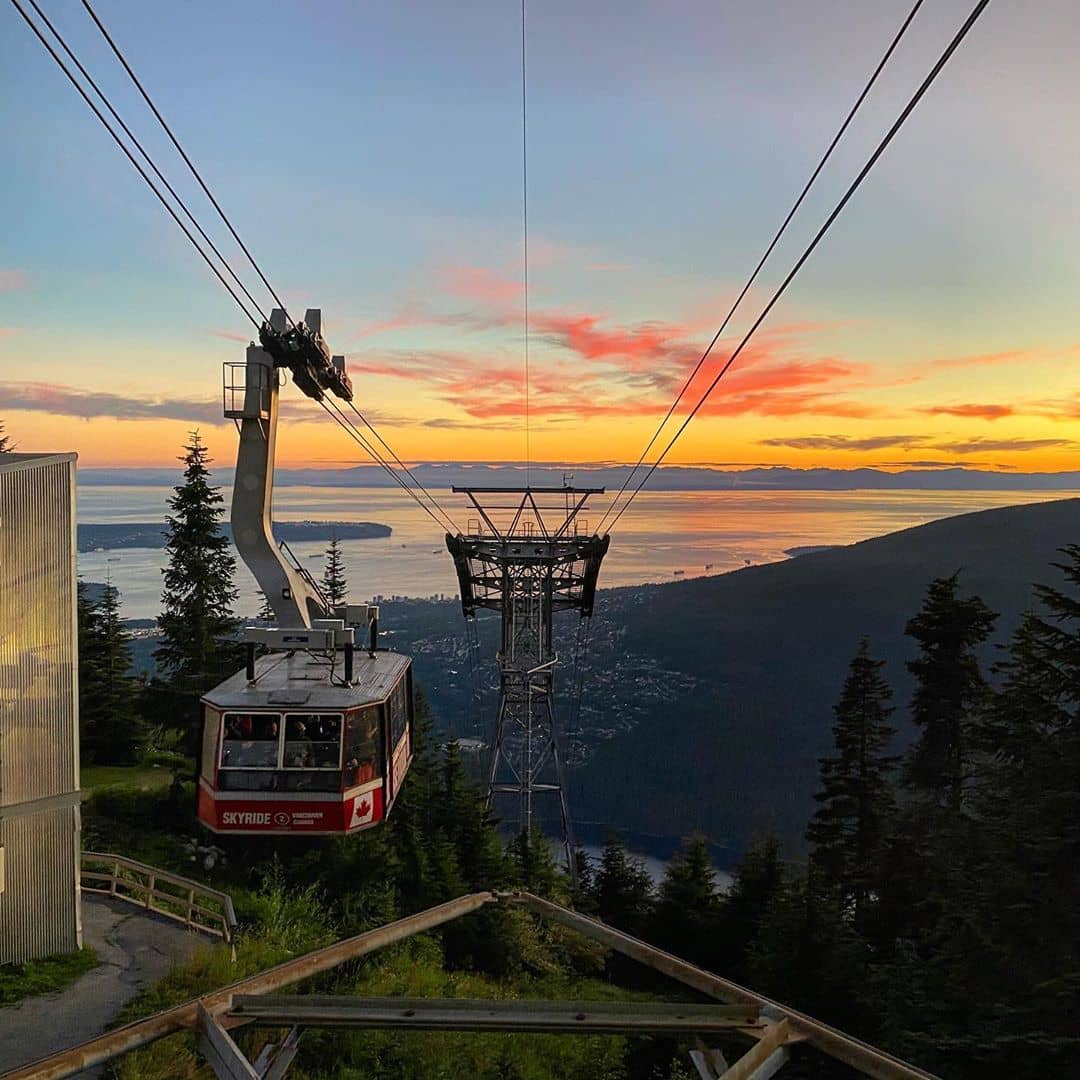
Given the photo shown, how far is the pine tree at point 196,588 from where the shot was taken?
30.2 m

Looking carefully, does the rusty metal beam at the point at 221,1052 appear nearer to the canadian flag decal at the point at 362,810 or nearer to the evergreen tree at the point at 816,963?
the canadian flag decal at the point at 362,810

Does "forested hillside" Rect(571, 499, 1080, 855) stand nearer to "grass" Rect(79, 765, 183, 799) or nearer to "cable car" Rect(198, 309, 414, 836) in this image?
"grass" Rect(79, 765, 183, 799)

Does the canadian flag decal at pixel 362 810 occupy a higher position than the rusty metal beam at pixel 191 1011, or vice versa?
the rusty metal beam at pixel 191 1011

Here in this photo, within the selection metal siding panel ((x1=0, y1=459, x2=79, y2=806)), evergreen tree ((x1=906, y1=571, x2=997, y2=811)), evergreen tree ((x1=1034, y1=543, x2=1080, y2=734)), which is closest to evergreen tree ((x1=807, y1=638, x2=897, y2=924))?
evergreen tree ((x1=906, y1=571, x2=997, y2=811))

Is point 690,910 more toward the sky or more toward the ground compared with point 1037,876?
more toward the ground

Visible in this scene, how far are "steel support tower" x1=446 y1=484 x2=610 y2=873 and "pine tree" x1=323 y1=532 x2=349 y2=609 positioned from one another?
1699cm

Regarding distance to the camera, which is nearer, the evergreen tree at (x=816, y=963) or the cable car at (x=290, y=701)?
the cable car at (x=290, y=701)

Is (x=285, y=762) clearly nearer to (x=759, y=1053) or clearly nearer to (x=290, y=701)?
(x=290, y=701)

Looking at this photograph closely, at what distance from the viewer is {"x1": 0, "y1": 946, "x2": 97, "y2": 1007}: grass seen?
13.4 meters

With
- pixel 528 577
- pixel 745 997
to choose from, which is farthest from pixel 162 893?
pixel 745 997

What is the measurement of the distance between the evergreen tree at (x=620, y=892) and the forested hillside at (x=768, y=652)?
77.9 metres

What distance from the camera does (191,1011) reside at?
14.9 ft

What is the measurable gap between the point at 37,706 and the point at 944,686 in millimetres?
26783

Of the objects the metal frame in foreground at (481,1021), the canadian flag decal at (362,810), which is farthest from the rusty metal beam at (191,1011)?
the canadian flag decal at (362,810)
